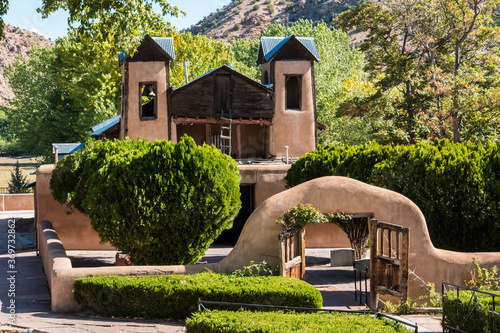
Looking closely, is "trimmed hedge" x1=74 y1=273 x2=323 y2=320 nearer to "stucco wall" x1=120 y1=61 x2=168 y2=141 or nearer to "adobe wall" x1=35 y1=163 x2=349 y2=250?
"adobe wall" x1=35 y1=163 x2=349 y2=250

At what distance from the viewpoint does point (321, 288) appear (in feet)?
58.5

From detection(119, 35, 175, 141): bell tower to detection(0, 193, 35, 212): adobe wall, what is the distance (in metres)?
18.3

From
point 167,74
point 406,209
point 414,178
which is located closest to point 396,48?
point 167,74

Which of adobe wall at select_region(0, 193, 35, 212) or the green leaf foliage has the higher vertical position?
the green leaf foliage

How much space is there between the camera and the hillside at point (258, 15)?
454ft

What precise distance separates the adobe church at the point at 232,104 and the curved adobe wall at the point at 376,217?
41.9 ft

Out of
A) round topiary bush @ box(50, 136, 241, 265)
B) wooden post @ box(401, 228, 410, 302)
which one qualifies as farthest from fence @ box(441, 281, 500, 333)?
round topiary bush @ box(50, 136, 241, 265)

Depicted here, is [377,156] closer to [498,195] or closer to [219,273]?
[498,195]

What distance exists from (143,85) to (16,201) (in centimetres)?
2031

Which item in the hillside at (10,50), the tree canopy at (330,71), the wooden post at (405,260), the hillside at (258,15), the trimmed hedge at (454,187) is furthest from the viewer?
the hillside at (258,15)

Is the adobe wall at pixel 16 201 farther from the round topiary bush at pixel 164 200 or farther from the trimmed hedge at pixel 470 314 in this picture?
the trimmed hedge at pixel 470 314

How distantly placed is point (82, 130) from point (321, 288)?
33.7m

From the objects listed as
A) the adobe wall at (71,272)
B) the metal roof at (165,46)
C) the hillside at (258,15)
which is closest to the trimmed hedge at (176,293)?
the adobe wall at (71,272)

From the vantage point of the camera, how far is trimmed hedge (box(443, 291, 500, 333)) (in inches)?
427
